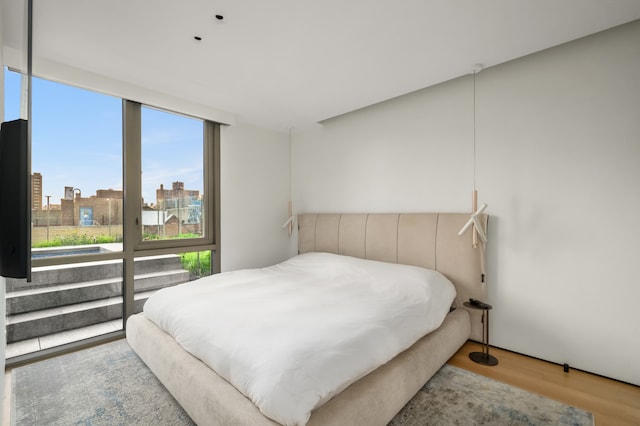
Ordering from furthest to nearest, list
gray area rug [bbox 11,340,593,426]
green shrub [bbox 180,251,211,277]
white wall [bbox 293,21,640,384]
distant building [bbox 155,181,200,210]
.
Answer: green shrub [bbox 180,251,211,277]
distant building [bbox 155,181,200,210]
white wall [bbox 293,21,640,384]
gray area rug [bbox 11,340,593,426]

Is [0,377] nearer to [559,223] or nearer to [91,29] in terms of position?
[91,29]

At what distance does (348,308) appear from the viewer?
2.00 meters

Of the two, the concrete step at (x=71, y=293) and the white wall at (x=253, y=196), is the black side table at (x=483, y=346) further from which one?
the concrete step at (x=71, y=293)

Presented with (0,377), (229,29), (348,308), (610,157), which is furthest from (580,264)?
(0,377)

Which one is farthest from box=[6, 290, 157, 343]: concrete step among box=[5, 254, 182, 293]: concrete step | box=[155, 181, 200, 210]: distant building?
box=[155, 181, 200, 210]: distant building

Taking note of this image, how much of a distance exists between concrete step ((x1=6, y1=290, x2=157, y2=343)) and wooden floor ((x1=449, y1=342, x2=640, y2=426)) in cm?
311

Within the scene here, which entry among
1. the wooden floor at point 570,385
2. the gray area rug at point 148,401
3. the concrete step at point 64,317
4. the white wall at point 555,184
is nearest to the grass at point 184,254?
the concrete step at point 64,317

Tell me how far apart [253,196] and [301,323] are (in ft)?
8.14

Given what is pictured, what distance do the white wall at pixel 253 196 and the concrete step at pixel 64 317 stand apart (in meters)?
1.13

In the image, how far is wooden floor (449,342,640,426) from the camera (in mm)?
1711

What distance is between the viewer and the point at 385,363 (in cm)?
164

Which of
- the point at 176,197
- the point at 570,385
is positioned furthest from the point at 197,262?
the point at 570,385

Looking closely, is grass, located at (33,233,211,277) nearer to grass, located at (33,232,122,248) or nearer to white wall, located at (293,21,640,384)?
grass, located at (33,232,122,248)

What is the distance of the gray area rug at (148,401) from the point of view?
1.65 meters
